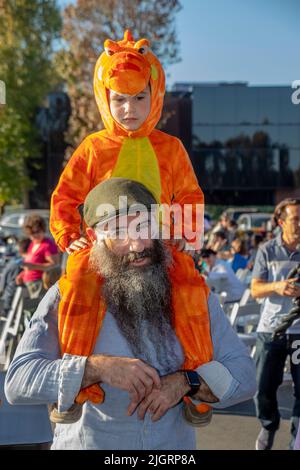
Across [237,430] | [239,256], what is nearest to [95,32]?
[239,256]

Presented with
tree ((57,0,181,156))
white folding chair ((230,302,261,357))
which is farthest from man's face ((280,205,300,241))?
tree ((57,0,181,156))

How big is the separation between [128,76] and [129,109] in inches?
5.0

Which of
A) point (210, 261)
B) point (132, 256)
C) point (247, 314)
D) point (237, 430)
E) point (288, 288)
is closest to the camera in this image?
point (132, 256)

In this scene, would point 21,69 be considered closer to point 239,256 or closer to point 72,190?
point 239,256

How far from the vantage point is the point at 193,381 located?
79.0 inches

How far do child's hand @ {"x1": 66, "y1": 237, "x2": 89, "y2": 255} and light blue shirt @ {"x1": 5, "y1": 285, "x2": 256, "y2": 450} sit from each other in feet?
0.71

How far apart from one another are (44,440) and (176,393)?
1051mm

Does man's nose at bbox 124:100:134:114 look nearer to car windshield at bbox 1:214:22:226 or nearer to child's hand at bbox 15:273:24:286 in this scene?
child's hand at bbox 15:273:24:286

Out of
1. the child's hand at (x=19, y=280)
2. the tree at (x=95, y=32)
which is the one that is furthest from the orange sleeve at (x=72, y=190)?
the tree at (x=95, y=32)

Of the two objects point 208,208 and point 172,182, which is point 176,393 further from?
point 208,208

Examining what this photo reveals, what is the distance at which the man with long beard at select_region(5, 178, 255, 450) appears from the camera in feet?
6.38

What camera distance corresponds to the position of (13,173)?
25891 millimetres

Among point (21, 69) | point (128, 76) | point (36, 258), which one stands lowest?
point (36, 258)
